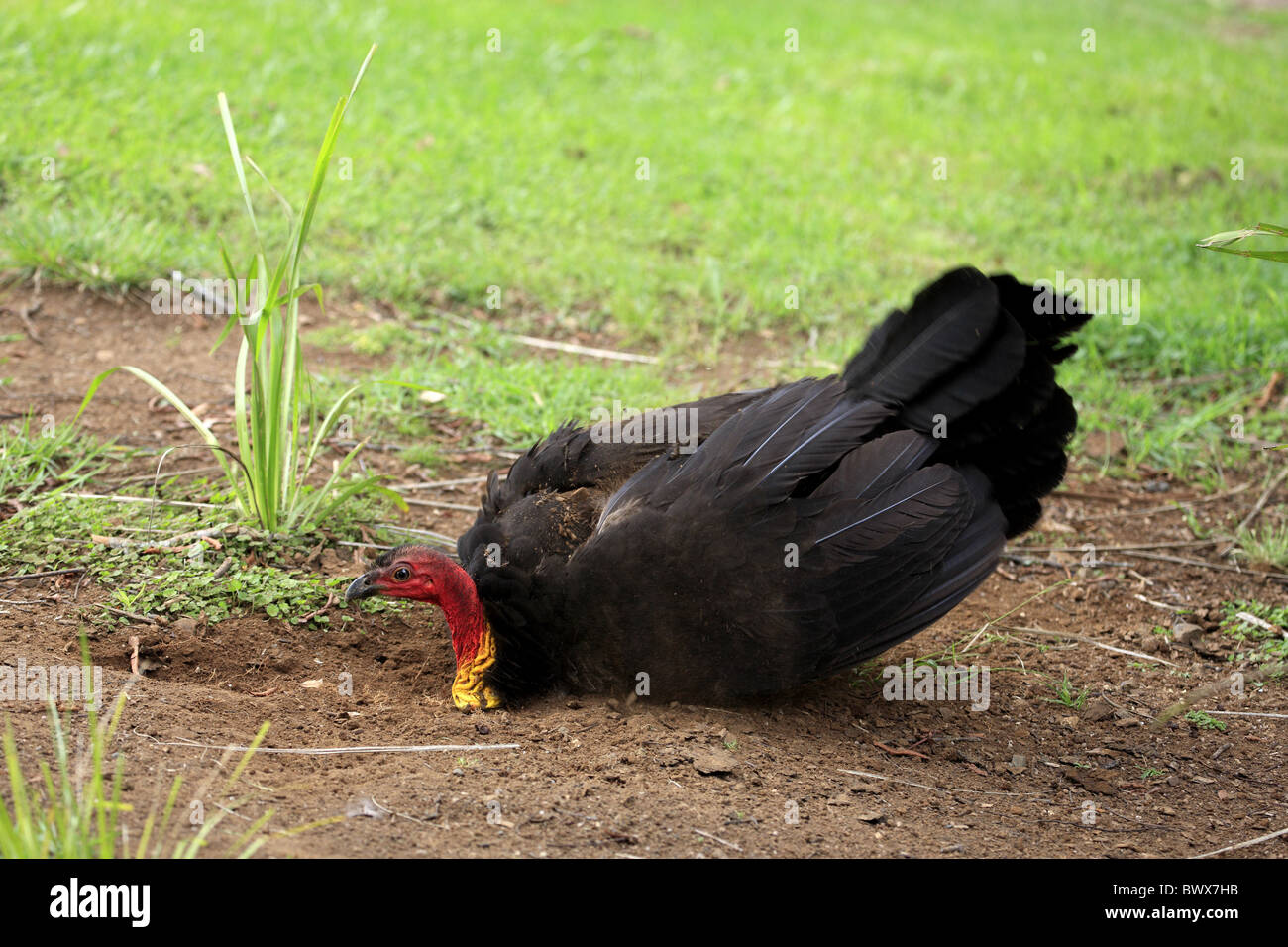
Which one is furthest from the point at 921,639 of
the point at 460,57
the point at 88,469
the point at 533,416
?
the point at 460,57

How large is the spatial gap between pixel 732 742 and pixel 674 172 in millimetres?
5359

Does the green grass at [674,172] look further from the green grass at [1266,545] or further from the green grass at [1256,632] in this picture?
the green grass at [1256,632]

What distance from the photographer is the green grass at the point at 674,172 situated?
619cm

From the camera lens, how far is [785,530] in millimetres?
3516

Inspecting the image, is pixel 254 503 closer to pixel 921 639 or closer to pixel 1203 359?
pixel 921 639

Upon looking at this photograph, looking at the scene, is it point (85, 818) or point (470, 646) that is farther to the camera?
point (470, 646)

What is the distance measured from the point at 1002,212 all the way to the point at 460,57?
14.6 ft

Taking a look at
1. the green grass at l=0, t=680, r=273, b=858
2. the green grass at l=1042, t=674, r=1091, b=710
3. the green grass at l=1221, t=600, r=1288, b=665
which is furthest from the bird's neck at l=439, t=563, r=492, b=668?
the green grass at l=1221, t=600, r=1288, b=665

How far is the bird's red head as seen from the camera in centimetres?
360

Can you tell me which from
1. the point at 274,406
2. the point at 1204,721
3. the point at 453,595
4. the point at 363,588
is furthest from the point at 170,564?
the point at 1204,721

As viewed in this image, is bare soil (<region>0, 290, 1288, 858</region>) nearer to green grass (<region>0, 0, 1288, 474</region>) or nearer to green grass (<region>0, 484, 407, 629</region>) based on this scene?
green grass (<region>0, 484, 407, 629</region>)

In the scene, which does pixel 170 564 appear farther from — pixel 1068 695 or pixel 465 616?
pixel 1068 695

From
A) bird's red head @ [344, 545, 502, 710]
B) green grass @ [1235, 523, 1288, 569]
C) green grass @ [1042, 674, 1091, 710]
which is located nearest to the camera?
bird's red head @ [344, 545, 502, 710]

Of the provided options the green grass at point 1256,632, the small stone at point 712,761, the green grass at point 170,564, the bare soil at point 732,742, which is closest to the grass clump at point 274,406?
the green grass at point 170,564
